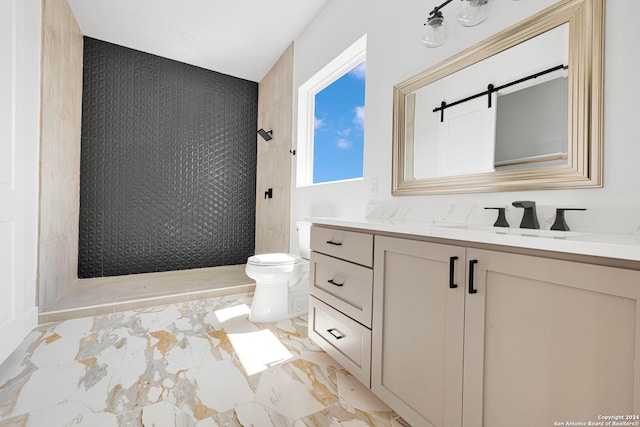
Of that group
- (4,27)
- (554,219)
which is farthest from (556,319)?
(4,27)

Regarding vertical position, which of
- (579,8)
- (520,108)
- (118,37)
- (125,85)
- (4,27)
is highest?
(118,37)

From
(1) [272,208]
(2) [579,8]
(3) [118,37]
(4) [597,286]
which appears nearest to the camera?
(4) [597,286]

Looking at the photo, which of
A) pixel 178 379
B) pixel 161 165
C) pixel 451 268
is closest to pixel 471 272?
pixel 451 268

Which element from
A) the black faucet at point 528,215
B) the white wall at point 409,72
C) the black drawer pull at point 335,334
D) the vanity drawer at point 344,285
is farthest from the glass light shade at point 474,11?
the black drawer pull at point 335,334

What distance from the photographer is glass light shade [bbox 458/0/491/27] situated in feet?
4.05

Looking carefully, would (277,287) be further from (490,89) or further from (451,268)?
(490,89)

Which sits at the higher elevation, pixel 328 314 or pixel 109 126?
pixel 109 126

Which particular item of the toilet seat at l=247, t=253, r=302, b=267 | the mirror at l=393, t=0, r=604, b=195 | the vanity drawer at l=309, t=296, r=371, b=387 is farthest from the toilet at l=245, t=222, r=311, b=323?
the mirror at l=393, t=0, r=604, b=195

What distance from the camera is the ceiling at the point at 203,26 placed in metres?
2.54

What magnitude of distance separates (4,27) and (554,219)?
8.84ft

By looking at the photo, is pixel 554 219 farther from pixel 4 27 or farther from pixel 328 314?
pixel 4 27

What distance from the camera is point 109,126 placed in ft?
10.2

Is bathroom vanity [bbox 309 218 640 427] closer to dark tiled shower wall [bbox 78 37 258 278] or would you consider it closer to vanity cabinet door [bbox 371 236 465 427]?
vanity cabinet door [bbox 371 236 465 427]

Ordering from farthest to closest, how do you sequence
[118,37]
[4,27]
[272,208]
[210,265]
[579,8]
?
[210,265] → [272,208] → [118,37] → [4,27] → [579,8]
